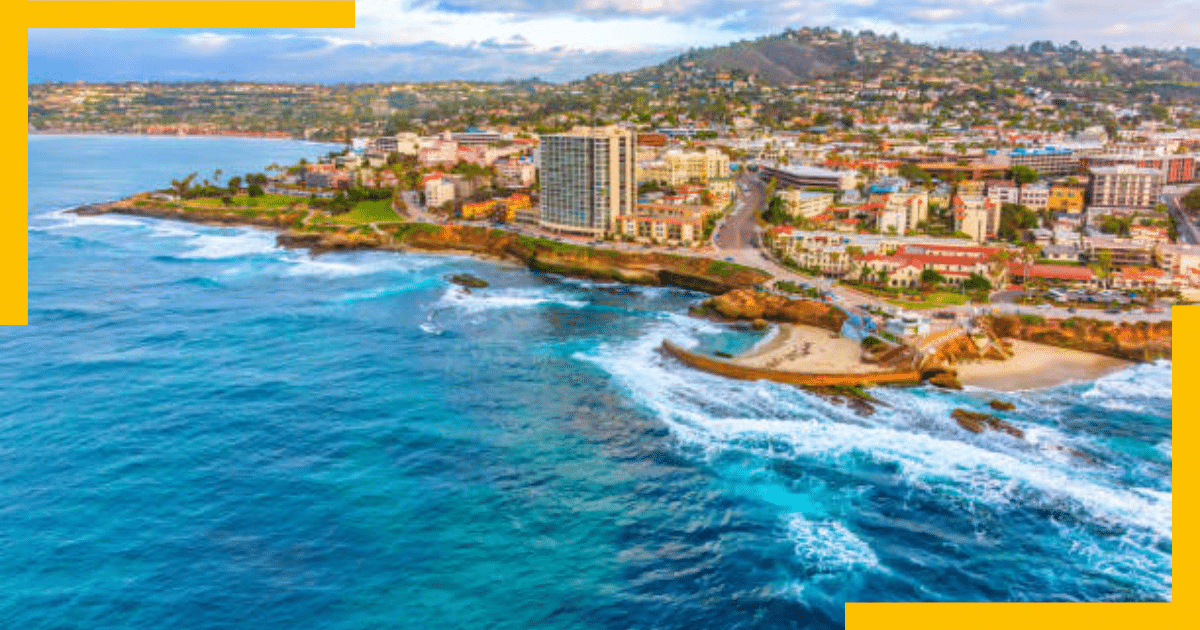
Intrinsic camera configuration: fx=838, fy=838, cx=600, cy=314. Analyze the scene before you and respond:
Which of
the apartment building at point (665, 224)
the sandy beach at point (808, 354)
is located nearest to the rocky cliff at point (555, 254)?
the apartment building at point (665, 224)

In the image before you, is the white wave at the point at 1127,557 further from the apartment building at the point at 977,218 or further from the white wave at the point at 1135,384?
the apartment building at the point at 977,218

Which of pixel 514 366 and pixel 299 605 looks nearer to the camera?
pixel 299 605

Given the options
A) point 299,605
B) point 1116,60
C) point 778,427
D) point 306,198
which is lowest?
point 299,605

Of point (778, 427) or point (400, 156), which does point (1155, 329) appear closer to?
point (778, 427)

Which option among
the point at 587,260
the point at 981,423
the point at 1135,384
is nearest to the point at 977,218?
the point at 1135,384

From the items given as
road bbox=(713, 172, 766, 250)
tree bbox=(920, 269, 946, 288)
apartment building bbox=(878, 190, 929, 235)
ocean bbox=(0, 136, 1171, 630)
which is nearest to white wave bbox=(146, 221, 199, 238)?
ocean bbox=(0, 136, 1171, 630)

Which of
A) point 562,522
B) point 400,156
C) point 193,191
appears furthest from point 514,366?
point 400,156

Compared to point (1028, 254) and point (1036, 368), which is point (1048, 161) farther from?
point (1036, 368)
